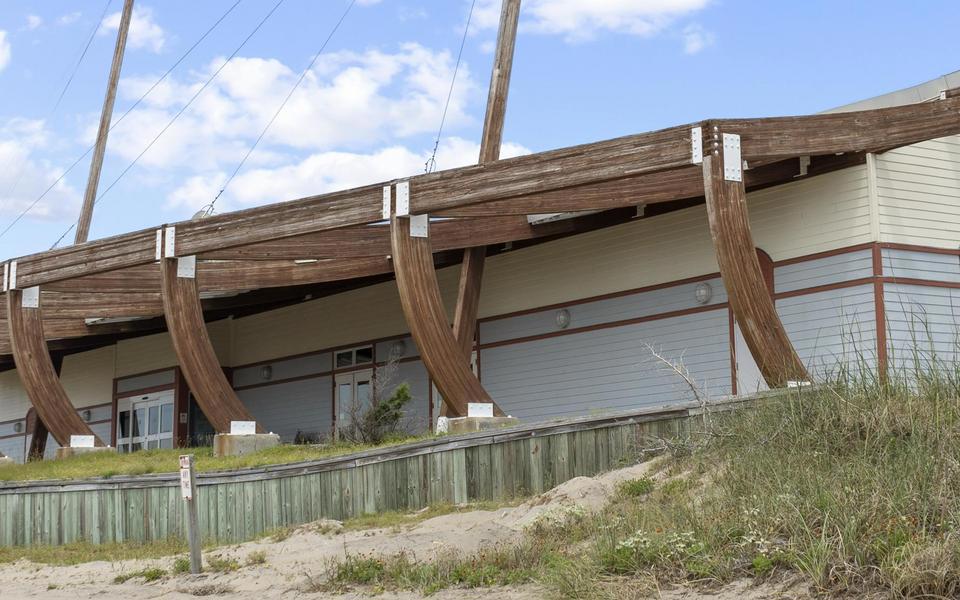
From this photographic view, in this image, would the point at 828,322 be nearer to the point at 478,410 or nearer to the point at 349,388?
the point at 478,410

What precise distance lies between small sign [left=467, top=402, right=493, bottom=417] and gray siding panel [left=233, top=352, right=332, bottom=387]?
10.1 meters

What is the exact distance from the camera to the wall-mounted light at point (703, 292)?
60.4 feet

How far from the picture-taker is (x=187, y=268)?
20.2 m

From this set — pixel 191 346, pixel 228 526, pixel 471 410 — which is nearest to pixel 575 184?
pixel 471 410

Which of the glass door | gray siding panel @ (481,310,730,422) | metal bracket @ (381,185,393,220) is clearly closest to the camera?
metal bracket @ (381,185,393,220)

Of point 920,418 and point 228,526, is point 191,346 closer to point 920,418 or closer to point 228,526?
point 228,526

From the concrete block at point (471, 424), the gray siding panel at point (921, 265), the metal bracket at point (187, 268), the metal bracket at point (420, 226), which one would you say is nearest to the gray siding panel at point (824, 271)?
the gray siding panel at point (921, 265)

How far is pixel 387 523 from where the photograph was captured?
13203mm

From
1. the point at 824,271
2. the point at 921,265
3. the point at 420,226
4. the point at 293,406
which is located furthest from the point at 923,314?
the point at 293,406

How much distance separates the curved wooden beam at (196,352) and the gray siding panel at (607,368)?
5.18 m

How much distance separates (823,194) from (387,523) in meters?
8.51

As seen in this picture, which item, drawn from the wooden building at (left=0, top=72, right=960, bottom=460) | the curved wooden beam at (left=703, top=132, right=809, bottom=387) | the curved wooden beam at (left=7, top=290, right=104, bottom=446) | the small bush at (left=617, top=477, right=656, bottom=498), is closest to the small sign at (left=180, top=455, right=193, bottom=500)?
the small bush at (left=617, top=477, right=656, bottom=498)

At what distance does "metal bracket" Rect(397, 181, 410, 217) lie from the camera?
17.4m

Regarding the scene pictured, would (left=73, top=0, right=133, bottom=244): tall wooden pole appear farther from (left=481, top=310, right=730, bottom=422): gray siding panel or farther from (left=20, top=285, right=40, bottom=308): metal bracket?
(left=481, top=310, right=730, bottom=422): gray siding panel
